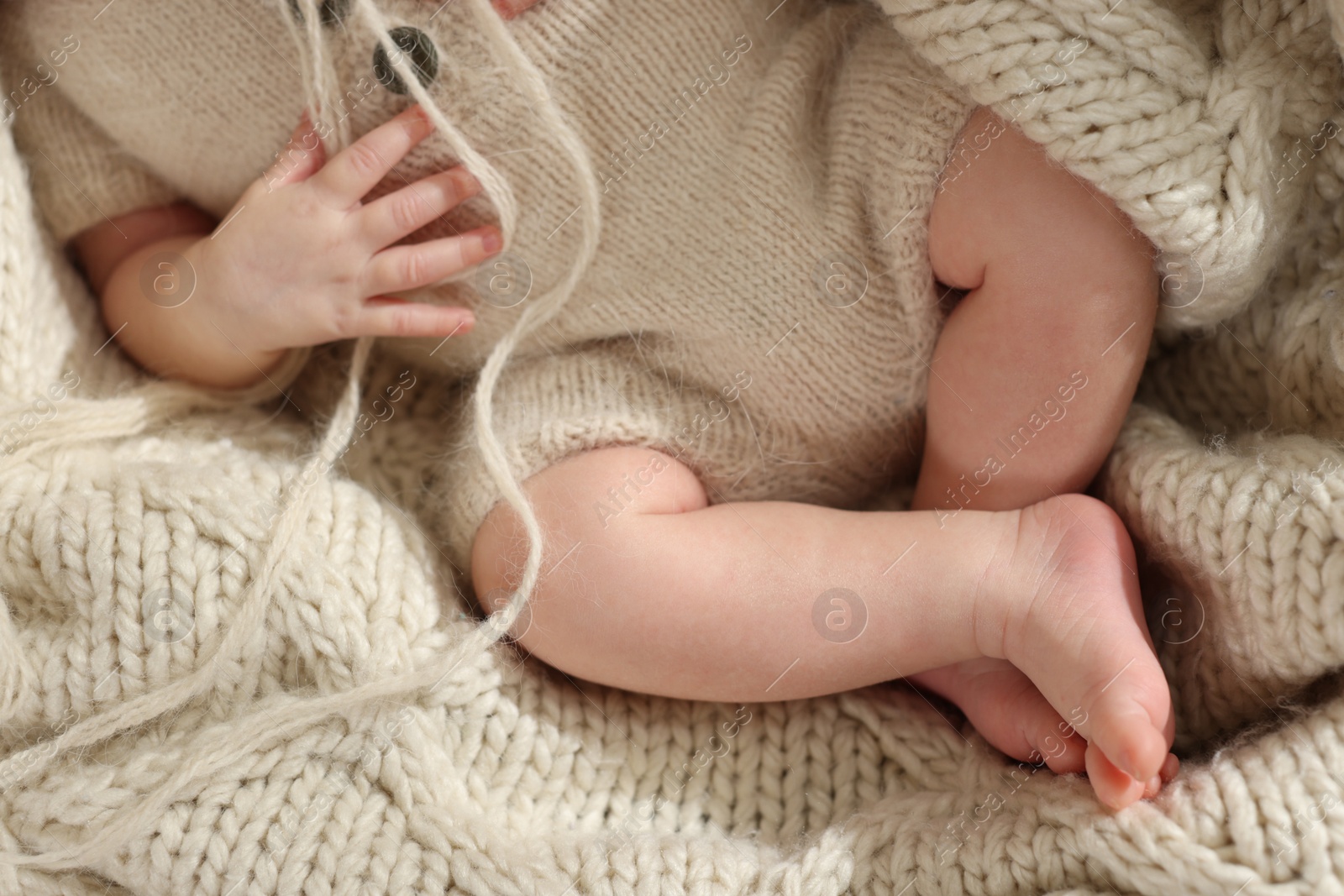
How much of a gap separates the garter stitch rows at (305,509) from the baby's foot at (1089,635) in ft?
1.38

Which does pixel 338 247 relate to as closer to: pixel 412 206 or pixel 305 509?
pixel 412 206

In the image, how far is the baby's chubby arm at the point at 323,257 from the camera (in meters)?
0.95

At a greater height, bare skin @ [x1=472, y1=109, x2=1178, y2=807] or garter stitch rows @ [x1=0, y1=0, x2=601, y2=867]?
garter stitch rows @ [x1=0, y1=0, x2=601, y2=867]

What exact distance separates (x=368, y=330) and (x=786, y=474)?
17.5 inches

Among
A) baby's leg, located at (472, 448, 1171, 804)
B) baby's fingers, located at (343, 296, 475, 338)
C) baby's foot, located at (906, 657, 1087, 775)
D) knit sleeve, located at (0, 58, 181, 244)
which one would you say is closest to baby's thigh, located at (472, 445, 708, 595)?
baby's leg, located at (472, 448, 1171, 804)

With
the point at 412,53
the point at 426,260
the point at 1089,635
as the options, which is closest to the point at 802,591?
the point at 1089,635

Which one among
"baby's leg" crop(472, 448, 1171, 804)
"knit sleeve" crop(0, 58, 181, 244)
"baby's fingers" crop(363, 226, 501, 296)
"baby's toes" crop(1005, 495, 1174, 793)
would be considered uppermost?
"knit sleeve" crop(0, 58, 181, 244)

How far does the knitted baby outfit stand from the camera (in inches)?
37.0

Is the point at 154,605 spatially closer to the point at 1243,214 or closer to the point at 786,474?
the point at 786,474

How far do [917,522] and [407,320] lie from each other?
53cm

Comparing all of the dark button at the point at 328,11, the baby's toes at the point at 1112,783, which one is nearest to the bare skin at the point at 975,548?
the baby's toes at the point at 1112,783

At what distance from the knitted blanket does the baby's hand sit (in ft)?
0.33

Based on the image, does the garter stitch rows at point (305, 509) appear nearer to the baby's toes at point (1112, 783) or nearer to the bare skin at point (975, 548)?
the bare skin at point (975, 548)

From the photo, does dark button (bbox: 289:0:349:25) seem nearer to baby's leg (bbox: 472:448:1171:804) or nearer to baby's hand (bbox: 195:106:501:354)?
baby's hand (bbox: 195:106:501:354)
